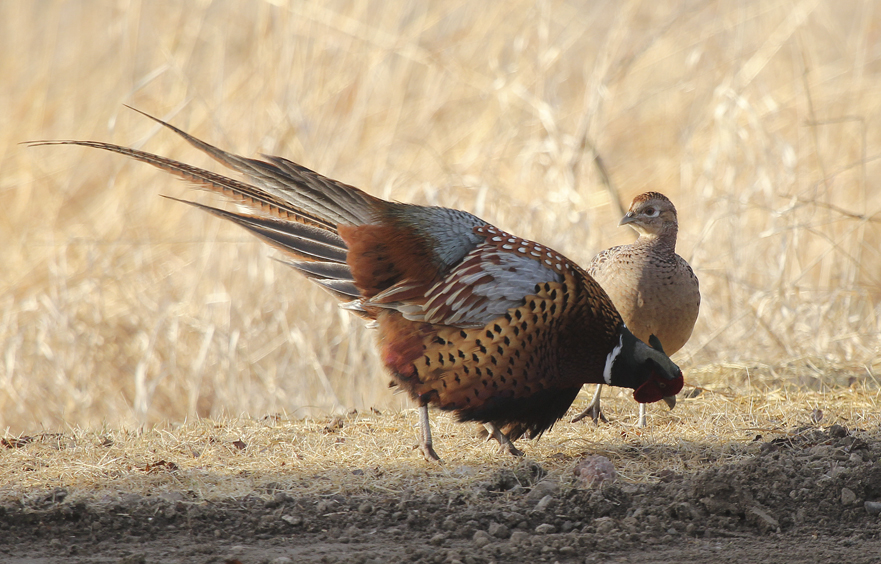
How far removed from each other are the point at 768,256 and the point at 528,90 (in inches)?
89.6

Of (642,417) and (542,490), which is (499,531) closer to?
(542,490)

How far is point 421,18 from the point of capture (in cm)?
749

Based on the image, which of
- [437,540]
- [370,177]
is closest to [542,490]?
[437,540]

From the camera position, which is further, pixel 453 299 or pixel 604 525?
pixel 453 299

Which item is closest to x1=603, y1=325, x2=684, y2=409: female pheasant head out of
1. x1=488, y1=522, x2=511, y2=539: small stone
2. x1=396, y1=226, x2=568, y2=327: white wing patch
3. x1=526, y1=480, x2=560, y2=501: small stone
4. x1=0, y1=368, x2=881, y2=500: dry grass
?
x1=0, y1=368, x2=881, y2=500: dry grass

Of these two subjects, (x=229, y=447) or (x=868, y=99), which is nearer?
(x=229, y=447)

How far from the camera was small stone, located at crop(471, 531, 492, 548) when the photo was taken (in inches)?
106

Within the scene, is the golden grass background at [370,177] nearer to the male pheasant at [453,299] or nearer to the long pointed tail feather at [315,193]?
the male pheasant at [453,299]

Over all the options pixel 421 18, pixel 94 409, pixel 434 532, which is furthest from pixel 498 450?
pixel 421 18

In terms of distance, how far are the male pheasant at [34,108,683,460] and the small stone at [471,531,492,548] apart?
908 millimetres

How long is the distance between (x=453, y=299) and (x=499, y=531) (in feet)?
3.71

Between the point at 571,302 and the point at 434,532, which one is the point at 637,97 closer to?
the point at 571,302

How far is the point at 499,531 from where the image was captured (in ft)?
9.15

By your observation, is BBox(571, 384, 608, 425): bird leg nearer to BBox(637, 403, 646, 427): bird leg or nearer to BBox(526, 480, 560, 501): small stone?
BBox(637, 403, 646, 427): bird leg
